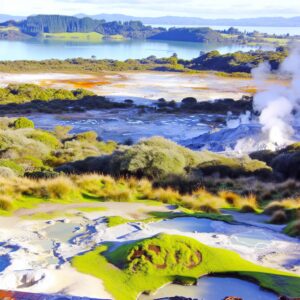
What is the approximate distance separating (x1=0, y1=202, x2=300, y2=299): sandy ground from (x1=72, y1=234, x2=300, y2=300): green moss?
28 centimetres

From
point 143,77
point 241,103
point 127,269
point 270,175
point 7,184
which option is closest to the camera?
point 127,269

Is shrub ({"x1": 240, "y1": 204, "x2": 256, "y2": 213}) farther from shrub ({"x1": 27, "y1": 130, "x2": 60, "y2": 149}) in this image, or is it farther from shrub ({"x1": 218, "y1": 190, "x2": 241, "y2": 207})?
shrub ({"x1": 27, "y1": 130, "x2": 60, "y2": 149})

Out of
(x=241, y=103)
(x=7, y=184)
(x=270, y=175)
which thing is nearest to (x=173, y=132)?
(x=241, y=103)

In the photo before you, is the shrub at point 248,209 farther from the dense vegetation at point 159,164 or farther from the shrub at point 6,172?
the shrub at point 6,172

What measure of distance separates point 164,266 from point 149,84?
216 feet

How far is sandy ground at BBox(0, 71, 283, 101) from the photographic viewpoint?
205 feet

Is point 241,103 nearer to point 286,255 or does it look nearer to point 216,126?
point 216,126

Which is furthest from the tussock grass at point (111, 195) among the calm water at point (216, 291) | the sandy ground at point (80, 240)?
the calm water at point (216, 291)

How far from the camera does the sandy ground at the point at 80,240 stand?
6516mm

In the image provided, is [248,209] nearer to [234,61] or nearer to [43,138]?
[43,138]

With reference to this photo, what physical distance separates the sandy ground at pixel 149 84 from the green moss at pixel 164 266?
167ft

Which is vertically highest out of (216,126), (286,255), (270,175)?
(286,255)

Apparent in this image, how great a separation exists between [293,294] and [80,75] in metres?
78.9

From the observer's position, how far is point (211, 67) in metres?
102
